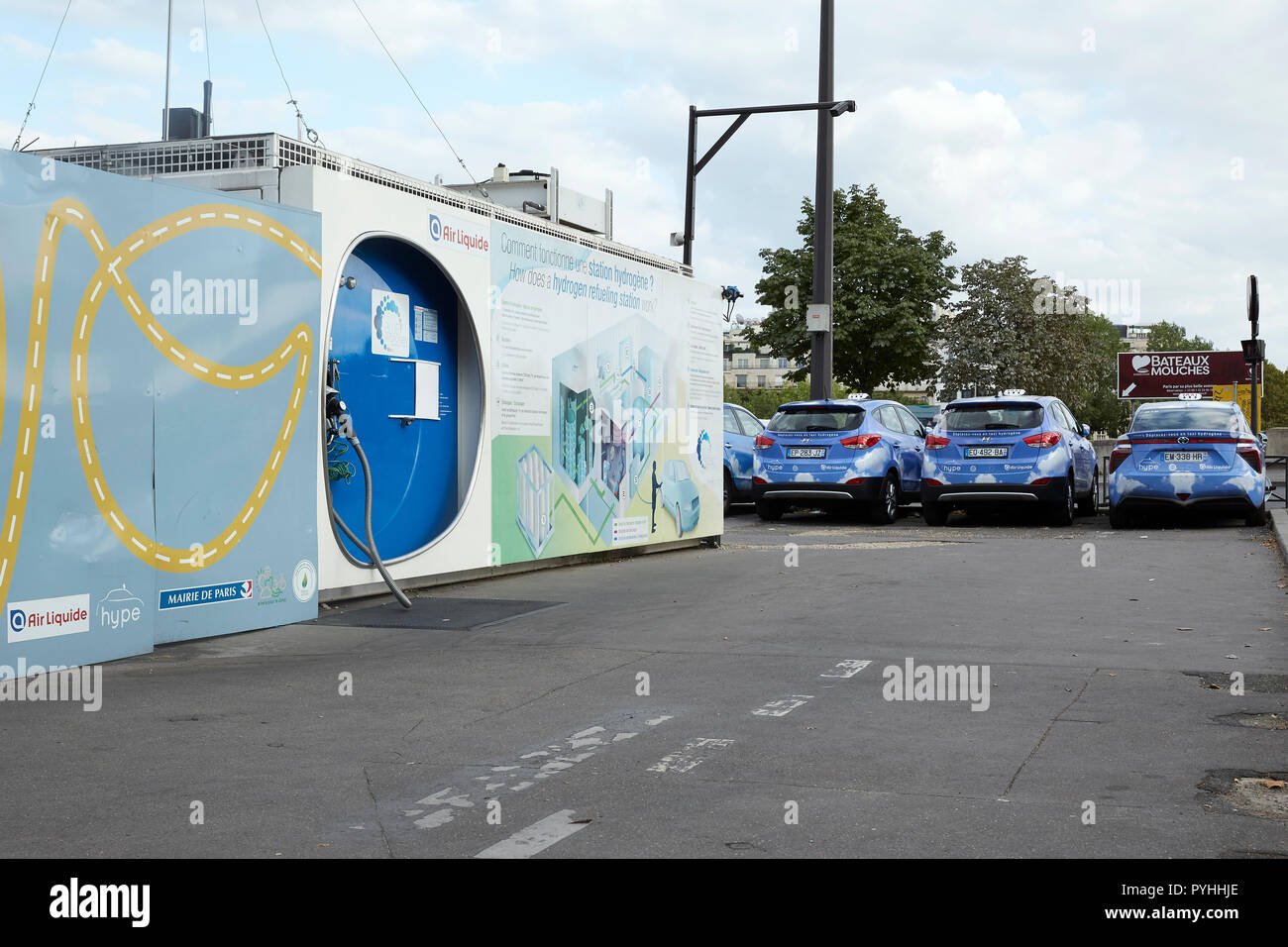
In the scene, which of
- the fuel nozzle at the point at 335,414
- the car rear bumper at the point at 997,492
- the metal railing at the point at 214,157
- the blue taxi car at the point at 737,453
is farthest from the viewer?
the blue taxi car at the point at 737,453

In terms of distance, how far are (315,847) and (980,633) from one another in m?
5.56

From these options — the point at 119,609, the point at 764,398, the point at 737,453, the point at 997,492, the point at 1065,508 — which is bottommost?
the point at 119,609

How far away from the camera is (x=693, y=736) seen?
20.0 feet

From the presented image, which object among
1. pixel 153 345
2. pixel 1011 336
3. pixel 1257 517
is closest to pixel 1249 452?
pixel 1257 517

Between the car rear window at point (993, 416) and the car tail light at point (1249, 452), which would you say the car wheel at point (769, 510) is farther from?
the car tail light at point (1249, 452)

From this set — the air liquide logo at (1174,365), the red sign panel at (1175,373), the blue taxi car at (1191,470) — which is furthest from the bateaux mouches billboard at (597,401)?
the air liquide logo at (1174,365)

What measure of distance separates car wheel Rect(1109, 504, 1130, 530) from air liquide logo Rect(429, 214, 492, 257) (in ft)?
32.2

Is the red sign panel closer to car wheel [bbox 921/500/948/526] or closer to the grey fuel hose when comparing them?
car wheel [bbox 921/500/948/526]

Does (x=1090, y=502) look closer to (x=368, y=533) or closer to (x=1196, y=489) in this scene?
(x=1196, y=489)

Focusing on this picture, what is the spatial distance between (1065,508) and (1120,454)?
53.8 inches

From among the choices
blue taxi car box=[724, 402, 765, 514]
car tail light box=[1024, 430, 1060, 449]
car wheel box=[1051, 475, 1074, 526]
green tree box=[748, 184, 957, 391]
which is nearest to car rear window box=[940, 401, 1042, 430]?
car tail light box=[1024, 430, 1060, 449]

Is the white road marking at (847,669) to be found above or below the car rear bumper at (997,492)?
below

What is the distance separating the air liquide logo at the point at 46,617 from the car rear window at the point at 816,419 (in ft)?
43.2

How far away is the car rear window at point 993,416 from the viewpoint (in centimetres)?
1883
